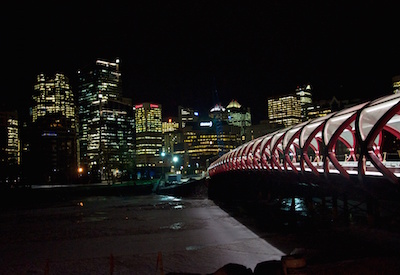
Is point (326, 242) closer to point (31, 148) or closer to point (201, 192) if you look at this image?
point (201, 192)

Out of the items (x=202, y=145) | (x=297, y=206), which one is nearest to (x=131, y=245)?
(x=297, y=206)

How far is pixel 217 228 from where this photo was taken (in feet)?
98.2

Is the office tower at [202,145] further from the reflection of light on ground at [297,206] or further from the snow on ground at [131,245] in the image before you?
the snow on ground at [131,245]

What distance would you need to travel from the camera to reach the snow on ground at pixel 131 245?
19.1 metres

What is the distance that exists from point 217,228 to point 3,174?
8869 centimetres

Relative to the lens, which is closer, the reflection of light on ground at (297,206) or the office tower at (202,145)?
the reflection of light on ground at (297,206)

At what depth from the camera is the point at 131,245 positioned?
2442 centimetres

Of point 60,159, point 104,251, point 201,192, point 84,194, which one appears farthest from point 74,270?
point 60,159

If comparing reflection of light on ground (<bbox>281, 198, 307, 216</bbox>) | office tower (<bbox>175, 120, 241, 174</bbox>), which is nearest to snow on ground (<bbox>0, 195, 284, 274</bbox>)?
reflection of light on ground (<bbox>281, 198, 307, 216</bbox>)

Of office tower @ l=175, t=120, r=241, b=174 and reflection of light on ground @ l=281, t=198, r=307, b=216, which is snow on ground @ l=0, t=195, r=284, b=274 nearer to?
reflection of light on ground @ l=281, t=198, r=307, b=216

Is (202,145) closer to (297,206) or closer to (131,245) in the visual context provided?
(297,206)

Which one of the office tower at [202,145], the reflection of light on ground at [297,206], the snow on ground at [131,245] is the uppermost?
the office tower at [202,145]

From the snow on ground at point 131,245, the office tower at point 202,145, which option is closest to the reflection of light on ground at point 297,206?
the snow on ground at point 131,245

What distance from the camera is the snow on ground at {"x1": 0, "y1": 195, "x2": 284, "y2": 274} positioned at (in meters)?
19.1
